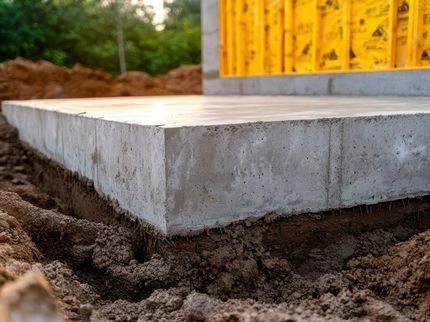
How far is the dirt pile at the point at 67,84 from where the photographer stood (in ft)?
37.6

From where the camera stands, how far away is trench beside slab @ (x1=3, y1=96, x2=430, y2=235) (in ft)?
8.00

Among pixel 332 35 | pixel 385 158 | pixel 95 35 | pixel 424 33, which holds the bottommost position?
pixel 385 158

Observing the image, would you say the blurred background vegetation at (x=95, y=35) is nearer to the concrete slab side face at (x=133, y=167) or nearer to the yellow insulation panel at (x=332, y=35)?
the yellow insulation panel at (x=332, y=35)

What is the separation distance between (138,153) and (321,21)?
17.4ft

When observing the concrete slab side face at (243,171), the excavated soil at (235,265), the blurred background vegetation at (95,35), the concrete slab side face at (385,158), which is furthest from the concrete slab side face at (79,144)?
the blurred background vegetation at (95,35)

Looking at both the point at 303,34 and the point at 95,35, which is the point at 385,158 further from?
the point at 95,35

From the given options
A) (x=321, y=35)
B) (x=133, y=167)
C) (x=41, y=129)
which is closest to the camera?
(x=133, y=167)

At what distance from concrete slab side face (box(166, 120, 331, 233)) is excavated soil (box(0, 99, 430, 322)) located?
0.11 m

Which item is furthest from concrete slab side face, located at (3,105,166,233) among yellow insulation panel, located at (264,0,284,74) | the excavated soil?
yellow insulation panel, located at (264,0,284,74)

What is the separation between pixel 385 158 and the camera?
9.79 feet

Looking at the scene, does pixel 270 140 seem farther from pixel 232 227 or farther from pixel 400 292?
pixel 400 292

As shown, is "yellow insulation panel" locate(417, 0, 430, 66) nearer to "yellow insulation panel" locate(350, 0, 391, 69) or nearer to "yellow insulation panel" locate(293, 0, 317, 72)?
"yellow insulation panel" locate(350, 0, 391, 69)

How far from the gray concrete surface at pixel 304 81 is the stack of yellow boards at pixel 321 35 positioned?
0.16 m

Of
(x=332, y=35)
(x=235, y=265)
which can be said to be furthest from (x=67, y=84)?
(x=235, y=265)
